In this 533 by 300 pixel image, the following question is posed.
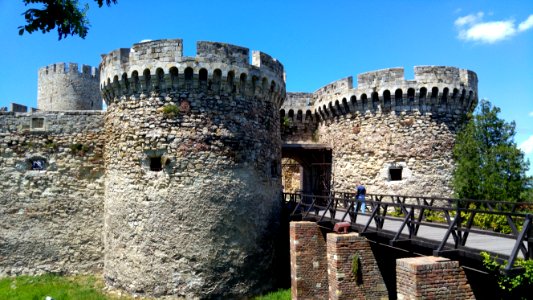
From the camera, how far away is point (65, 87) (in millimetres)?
26172

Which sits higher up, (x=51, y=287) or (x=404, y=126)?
(x=404, y=126)

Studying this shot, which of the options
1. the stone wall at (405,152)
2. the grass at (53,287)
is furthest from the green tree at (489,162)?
the grass at (53,287)

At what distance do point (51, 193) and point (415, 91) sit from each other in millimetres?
14717

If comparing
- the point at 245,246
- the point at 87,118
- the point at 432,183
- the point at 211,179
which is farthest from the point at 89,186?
the point at 432,183

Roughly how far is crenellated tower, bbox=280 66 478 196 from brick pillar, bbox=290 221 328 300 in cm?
626

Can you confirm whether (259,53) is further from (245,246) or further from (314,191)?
(314,191)

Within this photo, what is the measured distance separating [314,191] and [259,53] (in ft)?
34.4

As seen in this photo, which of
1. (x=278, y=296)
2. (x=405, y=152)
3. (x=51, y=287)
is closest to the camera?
(x=278, y=296)

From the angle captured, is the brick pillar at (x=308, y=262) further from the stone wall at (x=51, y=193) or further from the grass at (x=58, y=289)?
the stone wall at (x=51, y=193)

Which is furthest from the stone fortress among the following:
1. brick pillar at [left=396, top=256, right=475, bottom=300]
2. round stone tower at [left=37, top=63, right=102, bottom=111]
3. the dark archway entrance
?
round stone tower at [left=37, top=63, right=102, bottom=111]

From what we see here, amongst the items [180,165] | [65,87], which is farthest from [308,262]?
[65,87]

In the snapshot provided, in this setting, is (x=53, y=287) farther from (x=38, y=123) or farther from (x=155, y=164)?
(x=38, y=123)

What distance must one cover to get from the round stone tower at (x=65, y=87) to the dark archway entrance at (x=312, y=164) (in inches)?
545

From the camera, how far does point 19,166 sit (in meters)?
15.2
